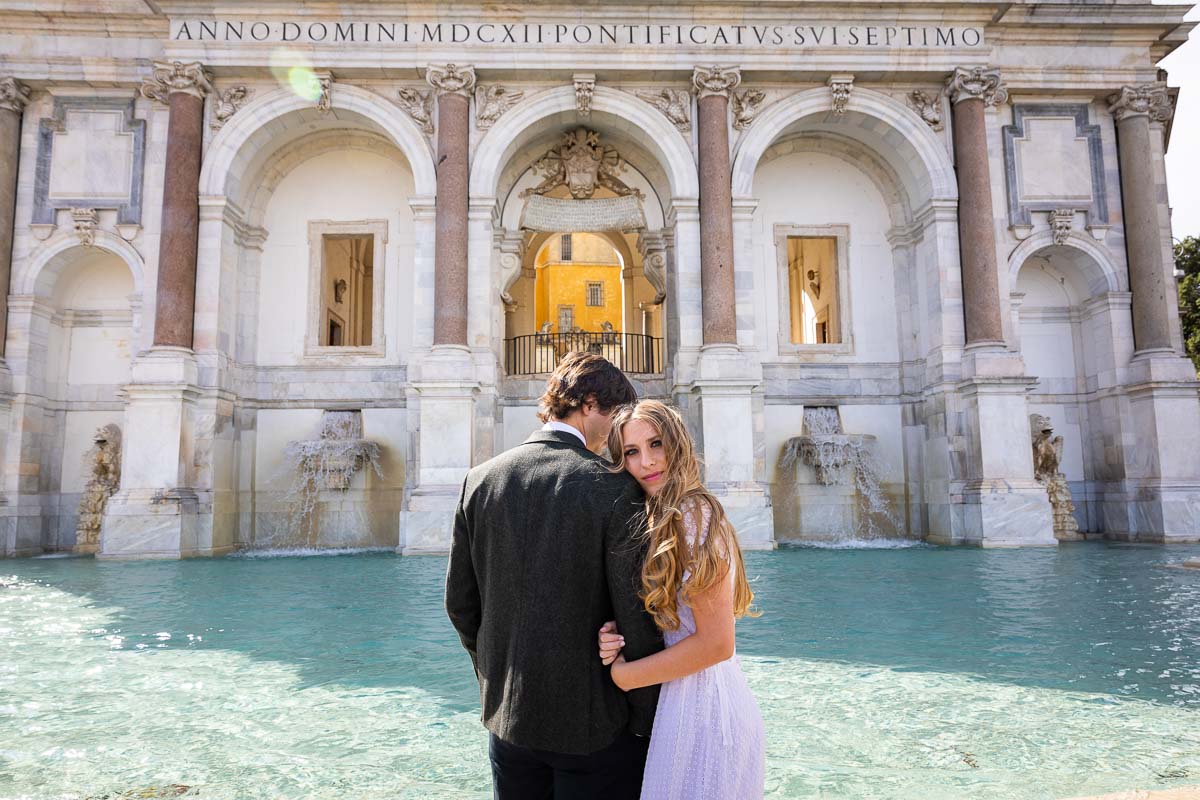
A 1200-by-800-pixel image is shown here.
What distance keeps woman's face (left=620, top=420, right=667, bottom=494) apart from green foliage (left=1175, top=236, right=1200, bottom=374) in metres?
26.9

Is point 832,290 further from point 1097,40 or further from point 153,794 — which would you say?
point 153,794

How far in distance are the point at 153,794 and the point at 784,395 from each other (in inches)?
574

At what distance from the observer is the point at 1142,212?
1570 centimetres

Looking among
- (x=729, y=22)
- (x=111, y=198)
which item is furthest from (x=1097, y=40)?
(x=111, y=198)

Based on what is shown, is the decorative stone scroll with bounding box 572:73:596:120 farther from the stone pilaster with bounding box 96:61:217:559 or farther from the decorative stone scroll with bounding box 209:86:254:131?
the stone pilaster with bounding box 96:61:217:559

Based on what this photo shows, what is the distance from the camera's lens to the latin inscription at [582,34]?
14.6 metres

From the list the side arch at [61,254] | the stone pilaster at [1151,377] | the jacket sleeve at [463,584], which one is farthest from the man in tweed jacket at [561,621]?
the stone pilaster at [1151,377]

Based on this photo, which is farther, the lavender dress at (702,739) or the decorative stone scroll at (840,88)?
the decorative stone scroll at (840,88)

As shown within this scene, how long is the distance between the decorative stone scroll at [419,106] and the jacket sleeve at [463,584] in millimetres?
14351

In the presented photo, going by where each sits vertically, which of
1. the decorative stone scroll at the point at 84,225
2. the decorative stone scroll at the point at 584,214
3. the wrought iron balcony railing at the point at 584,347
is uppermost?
the decorative stone scroll at the point at 584,214

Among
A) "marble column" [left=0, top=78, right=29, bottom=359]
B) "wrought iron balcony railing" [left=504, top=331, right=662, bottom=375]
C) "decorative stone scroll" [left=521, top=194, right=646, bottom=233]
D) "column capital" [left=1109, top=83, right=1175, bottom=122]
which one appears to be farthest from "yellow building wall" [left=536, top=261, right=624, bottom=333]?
"marble column" [left=0, top=78, right=29, bottom=359]

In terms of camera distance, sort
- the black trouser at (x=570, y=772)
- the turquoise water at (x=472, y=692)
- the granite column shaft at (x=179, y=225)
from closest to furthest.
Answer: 1. the black trouser at (x=570, y=772)
2. the turquoise water at (x=472, y=692)
3. the granite column shaft at (x=179, y=225)

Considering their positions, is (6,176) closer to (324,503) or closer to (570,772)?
(324,503)

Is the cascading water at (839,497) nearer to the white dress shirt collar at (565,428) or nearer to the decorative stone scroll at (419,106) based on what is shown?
the decorative stone scroll at (419,106)
